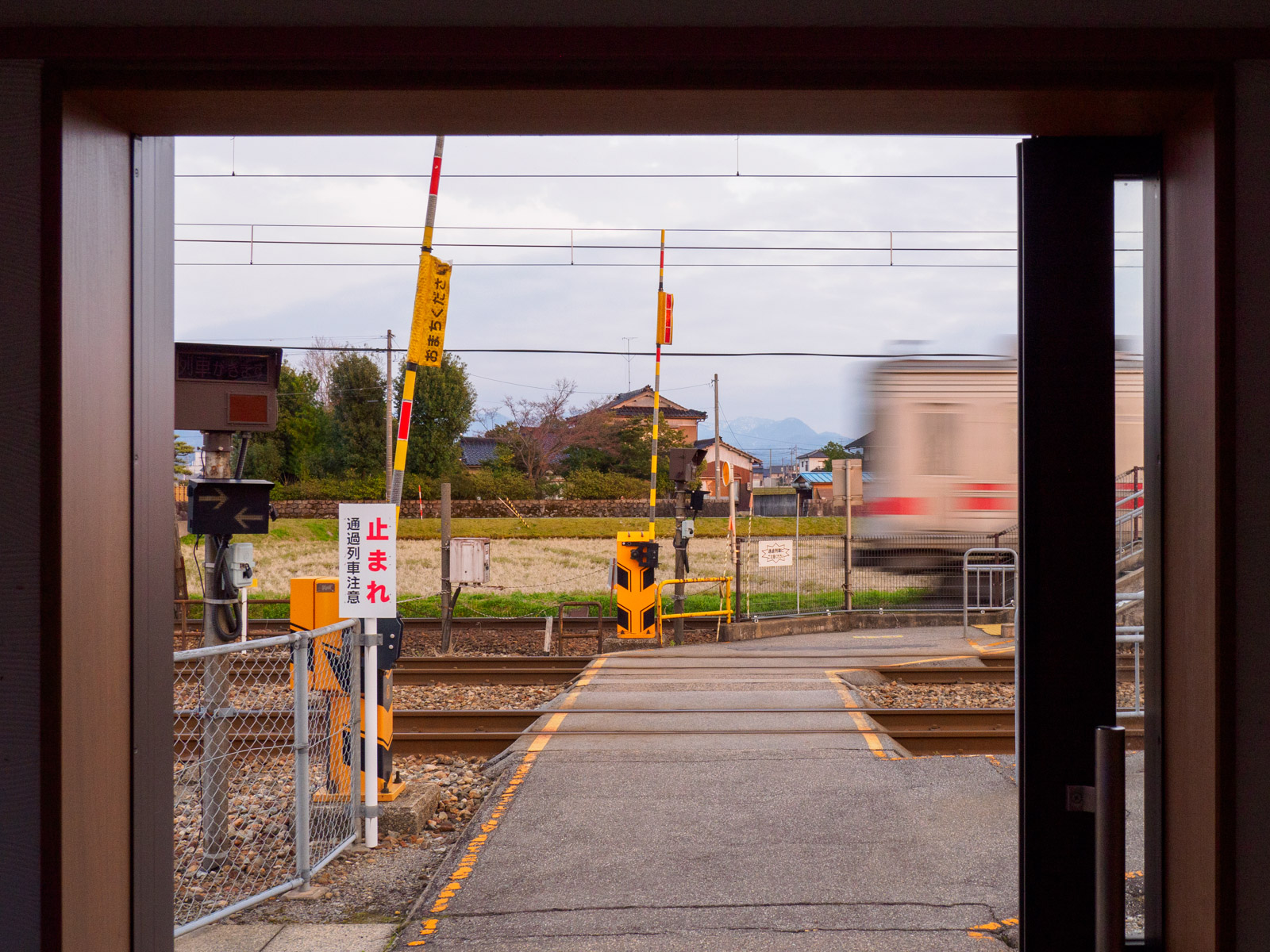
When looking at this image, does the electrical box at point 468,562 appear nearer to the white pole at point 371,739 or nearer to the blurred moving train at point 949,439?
the blurred moving train at point 949,439

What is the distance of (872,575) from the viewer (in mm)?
16797

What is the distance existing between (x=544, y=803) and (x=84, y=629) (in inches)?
164

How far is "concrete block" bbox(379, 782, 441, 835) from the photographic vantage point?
547cm

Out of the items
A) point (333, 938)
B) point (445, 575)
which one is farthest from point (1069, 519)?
point (445, 575)

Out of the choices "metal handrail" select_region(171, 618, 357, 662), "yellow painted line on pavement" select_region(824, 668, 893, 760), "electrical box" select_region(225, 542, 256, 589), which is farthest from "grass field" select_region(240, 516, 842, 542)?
"metal handrail" select_region(171, 618, 357, 662)

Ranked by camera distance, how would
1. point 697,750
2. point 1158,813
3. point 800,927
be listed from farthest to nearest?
point 697,750
point 800,927
point 1158,813

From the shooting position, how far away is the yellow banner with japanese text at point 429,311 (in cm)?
605

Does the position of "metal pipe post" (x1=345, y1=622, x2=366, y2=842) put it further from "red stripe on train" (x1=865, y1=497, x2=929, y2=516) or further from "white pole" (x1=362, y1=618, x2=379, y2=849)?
"red stripe on train" (x1=865, y1=497, x2=929, y2=516)

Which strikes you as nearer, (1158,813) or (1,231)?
(1,231)

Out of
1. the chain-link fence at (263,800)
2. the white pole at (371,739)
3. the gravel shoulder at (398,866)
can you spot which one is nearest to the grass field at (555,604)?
the gravel shoulder at (398,866)

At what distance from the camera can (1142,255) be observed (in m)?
2.15

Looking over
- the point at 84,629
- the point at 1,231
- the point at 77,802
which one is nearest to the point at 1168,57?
the point at 1,231
